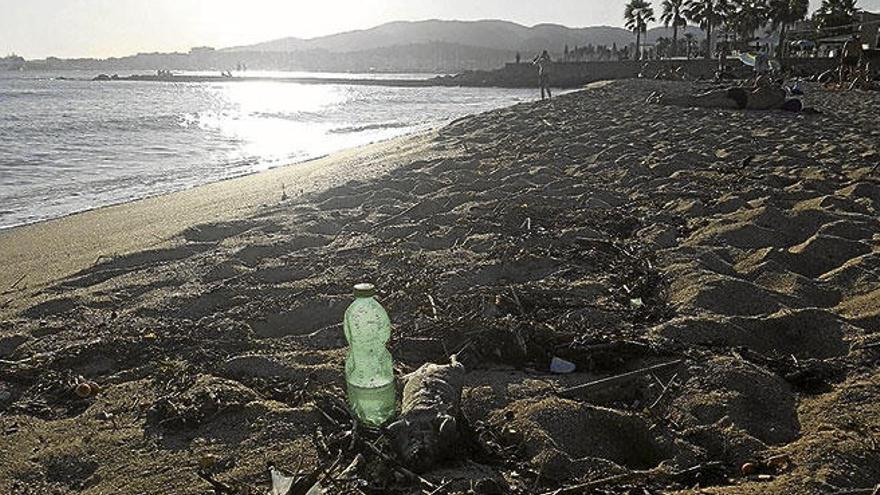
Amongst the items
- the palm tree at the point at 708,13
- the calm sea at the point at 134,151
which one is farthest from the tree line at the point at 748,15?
the calm sea at the point at 134,151

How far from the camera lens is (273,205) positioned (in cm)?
734

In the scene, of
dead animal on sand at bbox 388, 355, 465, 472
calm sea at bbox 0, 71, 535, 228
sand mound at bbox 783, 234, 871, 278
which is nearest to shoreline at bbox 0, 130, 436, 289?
calm sea at bbox 0, 71, 535, 228

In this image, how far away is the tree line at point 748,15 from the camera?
51.5 meters

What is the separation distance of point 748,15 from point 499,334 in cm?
6602

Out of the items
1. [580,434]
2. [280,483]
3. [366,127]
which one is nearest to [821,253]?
[580,434]

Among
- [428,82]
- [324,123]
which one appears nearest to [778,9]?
[428,82]

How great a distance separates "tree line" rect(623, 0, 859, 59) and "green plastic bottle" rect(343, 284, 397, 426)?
51.8 metres

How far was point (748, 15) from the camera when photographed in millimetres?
59125

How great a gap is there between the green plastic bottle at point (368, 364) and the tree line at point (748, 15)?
5176 centimetres

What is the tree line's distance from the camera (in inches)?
2027

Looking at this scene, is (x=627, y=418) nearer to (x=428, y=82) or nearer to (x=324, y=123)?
(x=324, y=123)

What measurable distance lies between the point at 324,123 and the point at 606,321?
24162 mm

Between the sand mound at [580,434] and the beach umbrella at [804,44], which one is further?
the beach umbrella at [804,44]

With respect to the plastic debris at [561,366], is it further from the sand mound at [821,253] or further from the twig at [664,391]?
the sand mound at [821,253]
